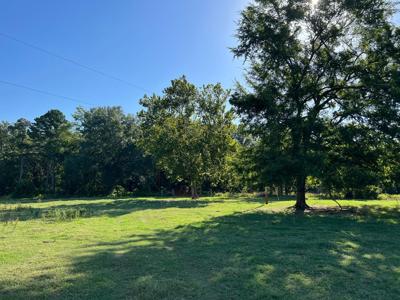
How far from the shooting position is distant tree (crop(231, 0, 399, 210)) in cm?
1524

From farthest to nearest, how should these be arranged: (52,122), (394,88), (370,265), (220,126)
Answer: (52,122)
(220,126)
(394,88)
(370,265)

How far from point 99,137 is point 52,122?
10420 millimetres

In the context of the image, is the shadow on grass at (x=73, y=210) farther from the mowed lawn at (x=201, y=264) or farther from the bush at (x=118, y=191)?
the bush at (x=118, y=191)

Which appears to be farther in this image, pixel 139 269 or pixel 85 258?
pixel 85 258

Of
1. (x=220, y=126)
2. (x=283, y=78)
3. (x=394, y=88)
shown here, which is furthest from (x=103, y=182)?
(x=394, y=88)

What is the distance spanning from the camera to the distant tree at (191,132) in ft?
98.4

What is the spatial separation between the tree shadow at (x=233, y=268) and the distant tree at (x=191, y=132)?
2066 centimetres

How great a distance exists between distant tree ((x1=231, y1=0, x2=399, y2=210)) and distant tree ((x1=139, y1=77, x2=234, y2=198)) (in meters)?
13.1

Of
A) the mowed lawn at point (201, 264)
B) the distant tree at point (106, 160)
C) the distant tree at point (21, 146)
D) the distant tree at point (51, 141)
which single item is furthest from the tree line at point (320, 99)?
the distant tree at point (21, 146)

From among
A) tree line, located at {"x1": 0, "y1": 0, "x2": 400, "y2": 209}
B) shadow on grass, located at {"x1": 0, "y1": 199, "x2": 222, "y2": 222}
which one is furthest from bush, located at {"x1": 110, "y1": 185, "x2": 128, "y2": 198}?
tree line, located at {"x1": 0, "y1": 0, "x2": 400, "y2": 209}

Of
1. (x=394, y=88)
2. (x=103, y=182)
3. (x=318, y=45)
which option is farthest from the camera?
(x=103, y=182)

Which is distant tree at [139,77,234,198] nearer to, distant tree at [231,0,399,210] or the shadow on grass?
the shadow on grass

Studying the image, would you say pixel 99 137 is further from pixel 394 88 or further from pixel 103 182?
pixel 394 88

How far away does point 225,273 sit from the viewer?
534 cm
